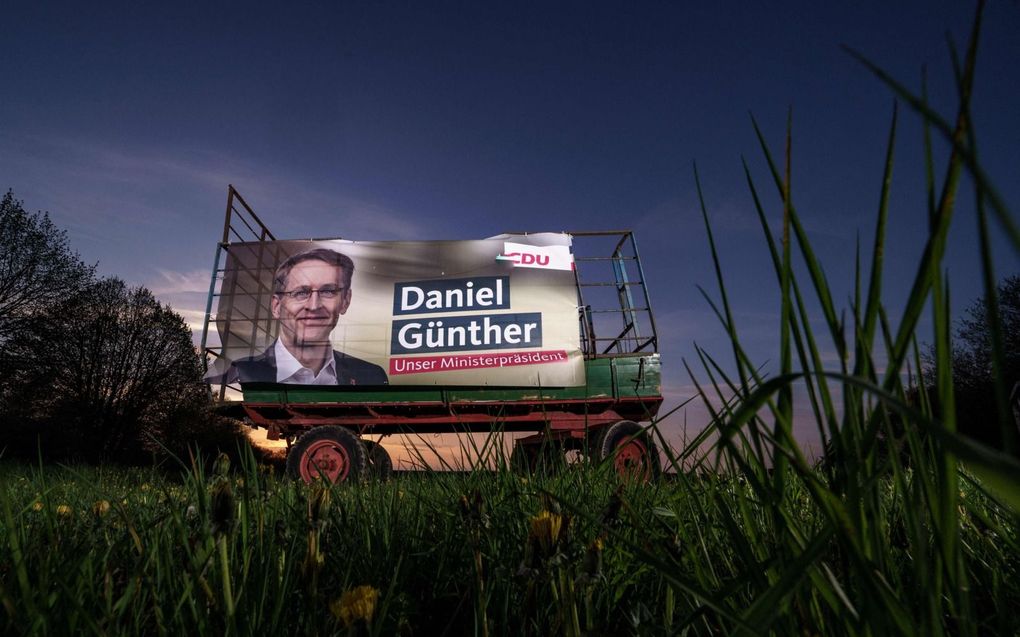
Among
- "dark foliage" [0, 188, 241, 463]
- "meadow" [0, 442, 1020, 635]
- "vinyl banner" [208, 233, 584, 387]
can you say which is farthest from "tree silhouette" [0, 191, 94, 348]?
"meadow" [0, 442, 1020, 635]

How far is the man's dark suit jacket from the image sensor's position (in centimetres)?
864

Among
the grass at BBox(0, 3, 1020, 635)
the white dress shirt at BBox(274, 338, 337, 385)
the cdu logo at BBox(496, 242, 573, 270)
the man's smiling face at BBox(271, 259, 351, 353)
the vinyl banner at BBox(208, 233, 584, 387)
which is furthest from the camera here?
the cdu logo at BBox(496, 242, 573, 270)

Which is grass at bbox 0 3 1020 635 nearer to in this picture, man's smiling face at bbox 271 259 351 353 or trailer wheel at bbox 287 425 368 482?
trailer wheel at bbox 287 425 368 482

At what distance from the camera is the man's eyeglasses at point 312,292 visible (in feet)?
31.2

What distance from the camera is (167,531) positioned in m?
0.98

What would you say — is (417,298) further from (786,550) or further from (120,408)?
(120,408)

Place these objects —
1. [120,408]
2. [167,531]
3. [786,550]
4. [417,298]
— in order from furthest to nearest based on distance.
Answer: [120,408] → [417,298] → [167,531] → [786,550]

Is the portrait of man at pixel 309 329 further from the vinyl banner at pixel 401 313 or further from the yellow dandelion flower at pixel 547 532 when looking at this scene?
the yellow dandelion flower at pixel 547 532

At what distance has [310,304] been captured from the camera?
31.0 ft

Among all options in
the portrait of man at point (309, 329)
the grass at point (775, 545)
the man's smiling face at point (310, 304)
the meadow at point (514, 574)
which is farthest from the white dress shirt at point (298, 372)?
the grass at point (775, 545)

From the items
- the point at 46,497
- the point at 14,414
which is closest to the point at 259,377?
the point at 46,497

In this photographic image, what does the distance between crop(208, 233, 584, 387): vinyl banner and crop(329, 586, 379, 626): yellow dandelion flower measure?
25.9ft

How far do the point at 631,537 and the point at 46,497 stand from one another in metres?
1.29

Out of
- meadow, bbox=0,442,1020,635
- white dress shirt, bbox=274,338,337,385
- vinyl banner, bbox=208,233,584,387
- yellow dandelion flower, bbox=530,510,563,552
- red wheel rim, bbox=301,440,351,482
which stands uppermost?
vinyl banner, bbox=208,233,584,387
